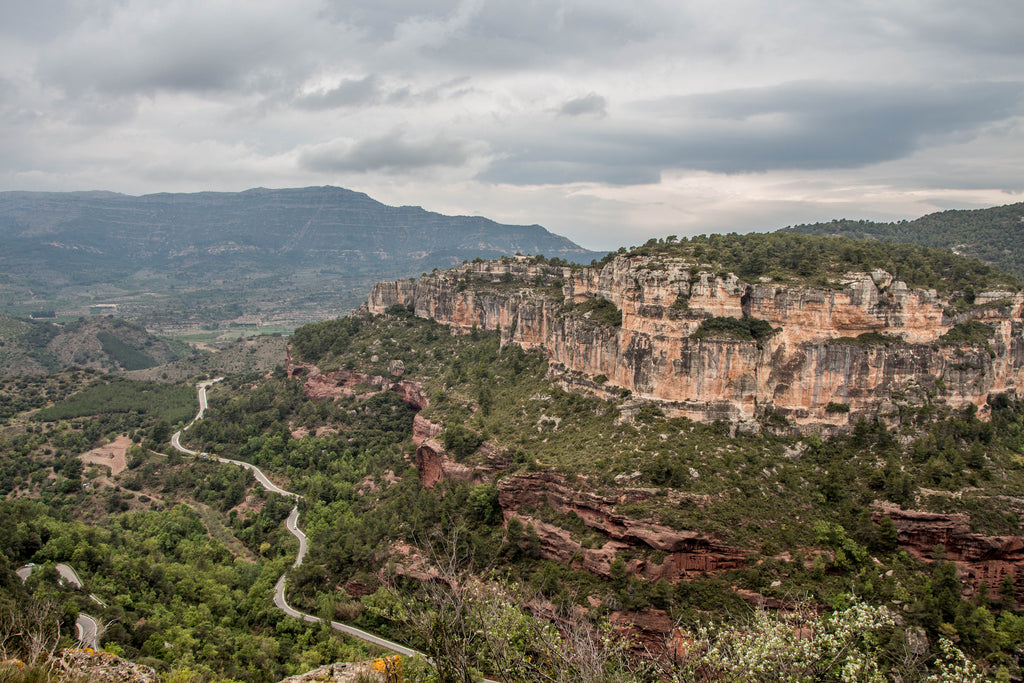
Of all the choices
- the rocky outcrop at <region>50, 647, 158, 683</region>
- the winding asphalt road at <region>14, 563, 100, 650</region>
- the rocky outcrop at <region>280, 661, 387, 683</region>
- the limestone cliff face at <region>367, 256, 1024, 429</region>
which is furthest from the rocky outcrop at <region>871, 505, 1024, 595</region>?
the winding asphalt road at <region>14, 563, 100, 650</region>

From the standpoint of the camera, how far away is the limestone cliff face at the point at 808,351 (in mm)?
50875

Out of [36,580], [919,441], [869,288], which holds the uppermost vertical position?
[869,288]

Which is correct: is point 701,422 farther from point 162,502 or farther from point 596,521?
point 162,502

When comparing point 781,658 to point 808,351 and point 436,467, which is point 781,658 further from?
point 436,467

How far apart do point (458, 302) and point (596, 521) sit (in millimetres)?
59468

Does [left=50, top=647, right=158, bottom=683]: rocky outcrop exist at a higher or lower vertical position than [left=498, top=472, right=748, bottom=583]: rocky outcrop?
higher

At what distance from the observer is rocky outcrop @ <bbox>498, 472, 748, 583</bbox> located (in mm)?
42438

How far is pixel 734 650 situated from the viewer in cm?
2978

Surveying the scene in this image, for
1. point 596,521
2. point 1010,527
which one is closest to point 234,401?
point 596,521

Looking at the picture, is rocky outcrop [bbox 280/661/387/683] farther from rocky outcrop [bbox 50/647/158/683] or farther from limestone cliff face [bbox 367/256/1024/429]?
limestone cliff face [bbox 367/256/1024/429]

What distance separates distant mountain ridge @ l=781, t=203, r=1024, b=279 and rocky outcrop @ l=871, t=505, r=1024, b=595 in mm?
62022

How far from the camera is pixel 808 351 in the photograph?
50.8 metres

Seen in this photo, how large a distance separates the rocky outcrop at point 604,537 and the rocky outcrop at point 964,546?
1145 centimetres

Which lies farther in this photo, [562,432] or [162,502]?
[162,502]
